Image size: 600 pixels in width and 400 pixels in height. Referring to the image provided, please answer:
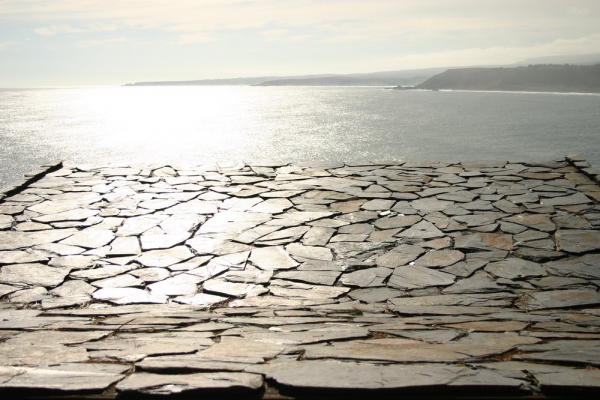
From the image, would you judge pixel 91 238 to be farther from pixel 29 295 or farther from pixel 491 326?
pixel 491 326

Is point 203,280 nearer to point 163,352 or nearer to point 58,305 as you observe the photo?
point 58,305

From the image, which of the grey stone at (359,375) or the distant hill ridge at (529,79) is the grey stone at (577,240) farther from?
the distant hill ridge at (529,79)

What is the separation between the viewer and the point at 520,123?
48.1 meters

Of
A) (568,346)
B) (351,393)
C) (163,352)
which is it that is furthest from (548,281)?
(163,352)

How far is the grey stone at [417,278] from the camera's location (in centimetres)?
471

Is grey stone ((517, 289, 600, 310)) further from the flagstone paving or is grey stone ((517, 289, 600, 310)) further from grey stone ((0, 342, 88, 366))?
grey stone ((0, 342, 88, 366))

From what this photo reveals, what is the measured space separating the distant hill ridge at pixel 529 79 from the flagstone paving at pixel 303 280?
11455cm

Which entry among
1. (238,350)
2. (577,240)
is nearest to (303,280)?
(238,350)

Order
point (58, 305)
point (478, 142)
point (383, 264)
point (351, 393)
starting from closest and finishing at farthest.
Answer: point (351, 393) → point (58, 305) → point (383, 264) → point (478, 142)

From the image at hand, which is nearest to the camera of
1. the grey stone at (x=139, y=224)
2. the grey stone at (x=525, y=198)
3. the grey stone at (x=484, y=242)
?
the grey stone at (x=484, y=242)

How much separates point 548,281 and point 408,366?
9.43 feet

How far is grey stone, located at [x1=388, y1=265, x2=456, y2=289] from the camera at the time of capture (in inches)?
185

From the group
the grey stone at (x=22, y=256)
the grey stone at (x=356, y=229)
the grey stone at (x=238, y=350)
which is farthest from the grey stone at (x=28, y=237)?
the grey stone at (x=238, y=350)

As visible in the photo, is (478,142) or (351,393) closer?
(351,393)
